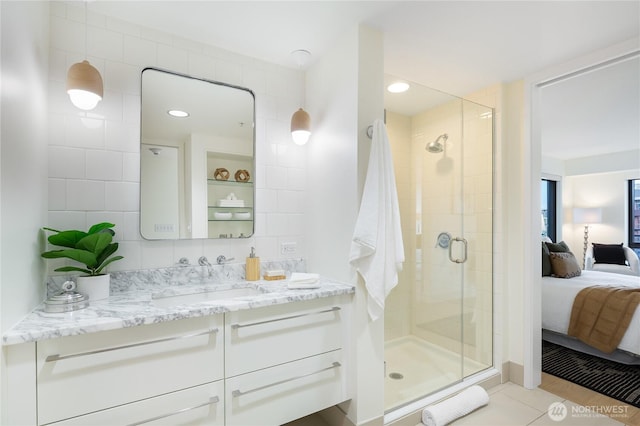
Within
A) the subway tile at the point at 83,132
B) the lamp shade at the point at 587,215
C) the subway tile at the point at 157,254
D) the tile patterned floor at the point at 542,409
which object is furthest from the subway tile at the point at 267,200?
the lamp shade at the point at 587,215

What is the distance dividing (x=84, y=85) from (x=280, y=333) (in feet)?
4.89

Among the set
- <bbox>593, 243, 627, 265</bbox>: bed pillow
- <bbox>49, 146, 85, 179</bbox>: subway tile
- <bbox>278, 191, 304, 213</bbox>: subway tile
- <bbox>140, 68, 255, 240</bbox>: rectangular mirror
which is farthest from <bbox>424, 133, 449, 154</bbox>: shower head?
<bbox>593, 243, 627, 265</bbox>: bed pillow

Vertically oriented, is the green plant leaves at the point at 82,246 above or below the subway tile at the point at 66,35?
below

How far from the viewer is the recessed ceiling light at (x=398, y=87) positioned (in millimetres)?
2356

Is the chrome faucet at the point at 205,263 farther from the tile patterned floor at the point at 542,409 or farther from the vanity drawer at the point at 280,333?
the tile patterned floor at the point at 542,409

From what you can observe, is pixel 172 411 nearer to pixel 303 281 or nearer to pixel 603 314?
pixel 303 281

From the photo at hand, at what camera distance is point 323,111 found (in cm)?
217

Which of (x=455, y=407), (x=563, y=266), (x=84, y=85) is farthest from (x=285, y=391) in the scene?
(x=563, y=266)

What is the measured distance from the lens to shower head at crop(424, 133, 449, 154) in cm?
281

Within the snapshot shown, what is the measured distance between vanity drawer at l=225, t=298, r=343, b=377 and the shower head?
1669 millimetres

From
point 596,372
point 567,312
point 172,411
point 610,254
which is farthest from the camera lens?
point 610,254

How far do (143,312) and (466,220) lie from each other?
2.43 m

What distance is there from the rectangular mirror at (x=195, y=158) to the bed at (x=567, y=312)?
10.5ft

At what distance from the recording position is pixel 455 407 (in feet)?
6.91
